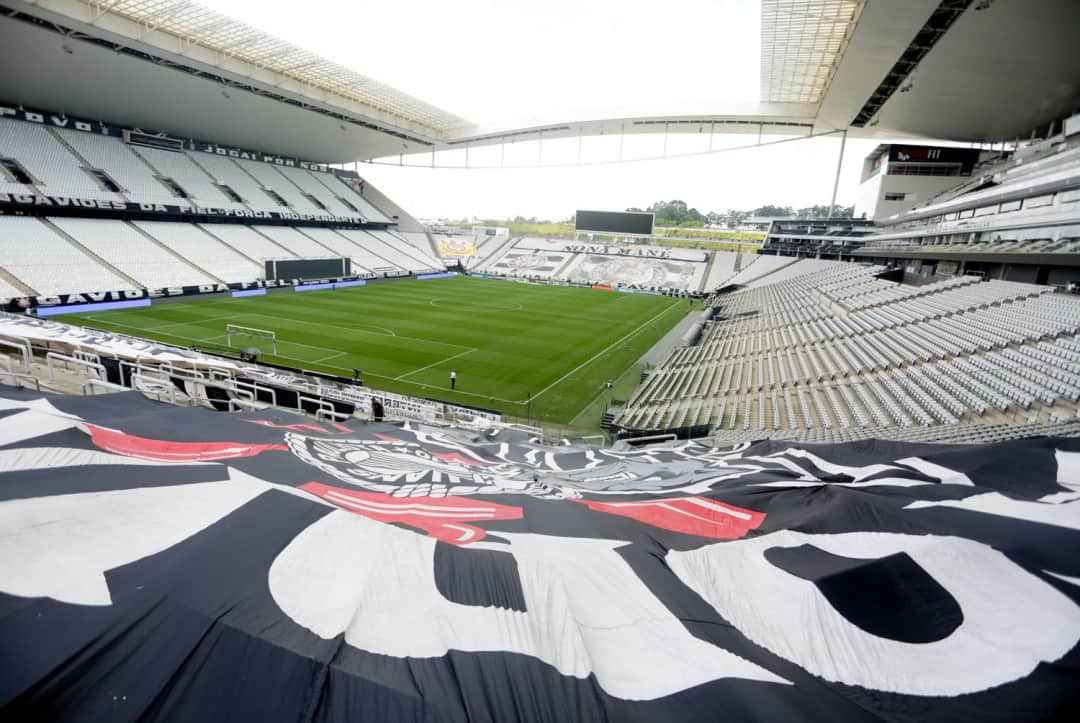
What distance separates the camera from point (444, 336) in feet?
95.0

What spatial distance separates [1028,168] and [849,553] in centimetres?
3449

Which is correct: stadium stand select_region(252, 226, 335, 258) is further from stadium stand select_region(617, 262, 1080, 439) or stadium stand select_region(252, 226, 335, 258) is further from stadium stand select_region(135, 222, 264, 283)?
stadium stand select_region(617, 262, 1080, 439)

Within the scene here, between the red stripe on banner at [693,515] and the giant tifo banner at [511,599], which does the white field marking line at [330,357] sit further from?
the red stripe on banner at [693,515]

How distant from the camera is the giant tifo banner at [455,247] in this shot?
224 feet

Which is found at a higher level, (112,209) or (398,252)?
(112,209)

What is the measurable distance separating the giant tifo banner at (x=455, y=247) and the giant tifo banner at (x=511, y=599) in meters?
65.2

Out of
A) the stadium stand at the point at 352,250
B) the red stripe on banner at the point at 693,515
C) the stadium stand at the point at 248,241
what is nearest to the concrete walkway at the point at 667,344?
the red stripe on banner at the point at 693,515

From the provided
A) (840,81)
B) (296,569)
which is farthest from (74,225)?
(840,81)

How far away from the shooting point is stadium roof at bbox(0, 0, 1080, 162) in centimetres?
2365

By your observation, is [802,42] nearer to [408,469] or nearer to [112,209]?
[408,469]

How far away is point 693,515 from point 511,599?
2.54 m

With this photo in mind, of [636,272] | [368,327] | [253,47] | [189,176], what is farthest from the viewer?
[636,272]

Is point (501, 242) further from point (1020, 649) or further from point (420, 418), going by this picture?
point (1020, 649)

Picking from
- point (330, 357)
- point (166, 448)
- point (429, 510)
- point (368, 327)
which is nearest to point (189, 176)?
point (368, 327)
